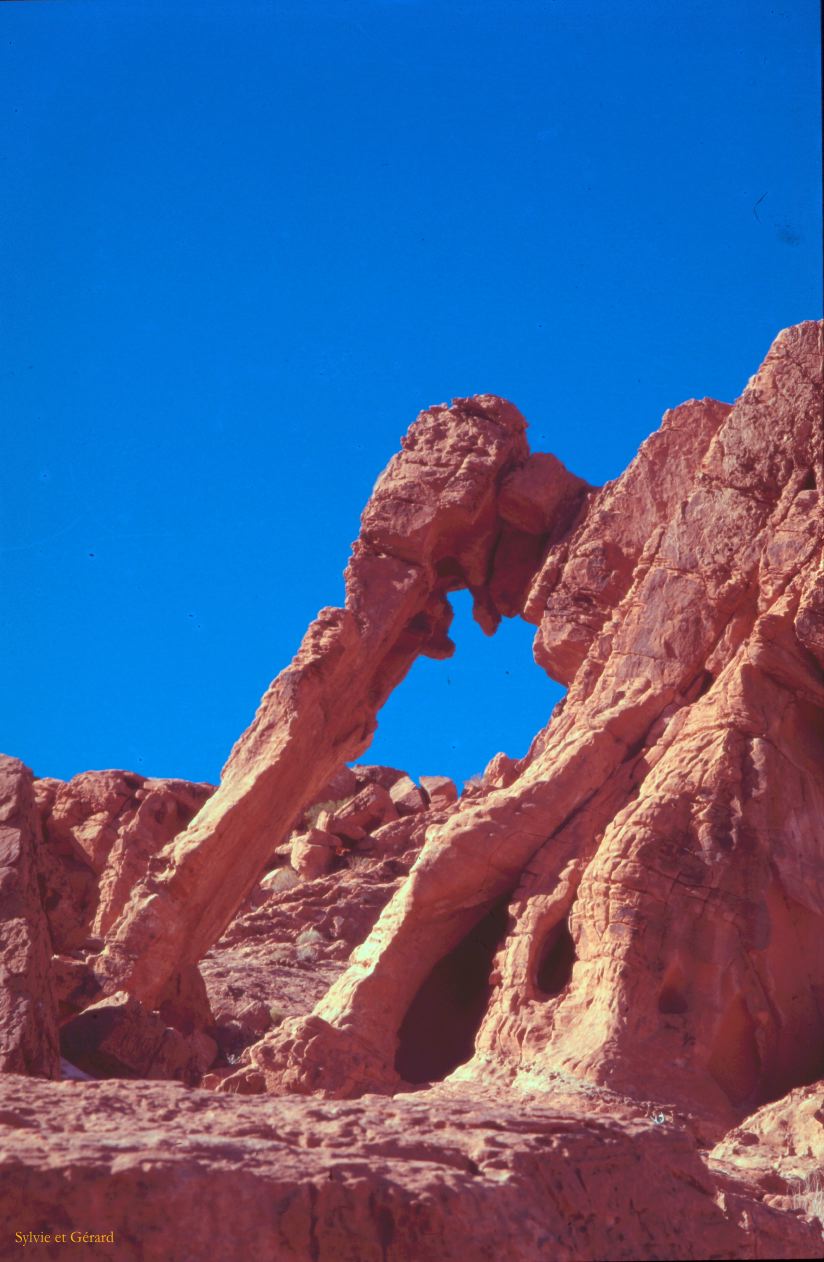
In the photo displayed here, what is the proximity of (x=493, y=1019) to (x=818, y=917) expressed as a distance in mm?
2898

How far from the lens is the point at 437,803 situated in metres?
29.4

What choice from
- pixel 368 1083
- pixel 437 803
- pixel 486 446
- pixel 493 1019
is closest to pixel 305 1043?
pixel 368 1083

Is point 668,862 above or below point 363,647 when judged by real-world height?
below

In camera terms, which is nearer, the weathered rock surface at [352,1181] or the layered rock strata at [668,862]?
the weathered rock surface at [352,1181]

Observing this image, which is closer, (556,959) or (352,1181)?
(352,1181)

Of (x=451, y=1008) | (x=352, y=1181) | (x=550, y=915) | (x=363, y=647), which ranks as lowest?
(x=352, y=1181)

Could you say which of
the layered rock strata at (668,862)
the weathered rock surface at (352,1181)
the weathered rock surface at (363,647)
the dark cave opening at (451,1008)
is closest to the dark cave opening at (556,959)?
the layered rock strata at (668,862)

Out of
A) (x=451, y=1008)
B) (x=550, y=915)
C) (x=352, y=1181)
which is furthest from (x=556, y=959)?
(x=352, y=1181)

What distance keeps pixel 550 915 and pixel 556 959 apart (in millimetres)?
514

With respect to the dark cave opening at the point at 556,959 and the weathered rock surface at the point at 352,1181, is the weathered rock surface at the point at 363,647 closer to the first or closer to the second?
the dark cave opening at the point at 556,959

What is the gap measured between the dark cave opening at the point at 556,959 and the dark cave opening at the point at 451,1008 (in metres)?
0.57

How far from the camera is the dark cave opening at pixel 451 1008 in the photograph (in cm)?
1253

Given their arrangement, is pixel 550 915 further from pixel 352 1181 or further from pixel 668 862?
pixel 352 1181

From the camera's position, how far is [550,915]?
12.1 m
